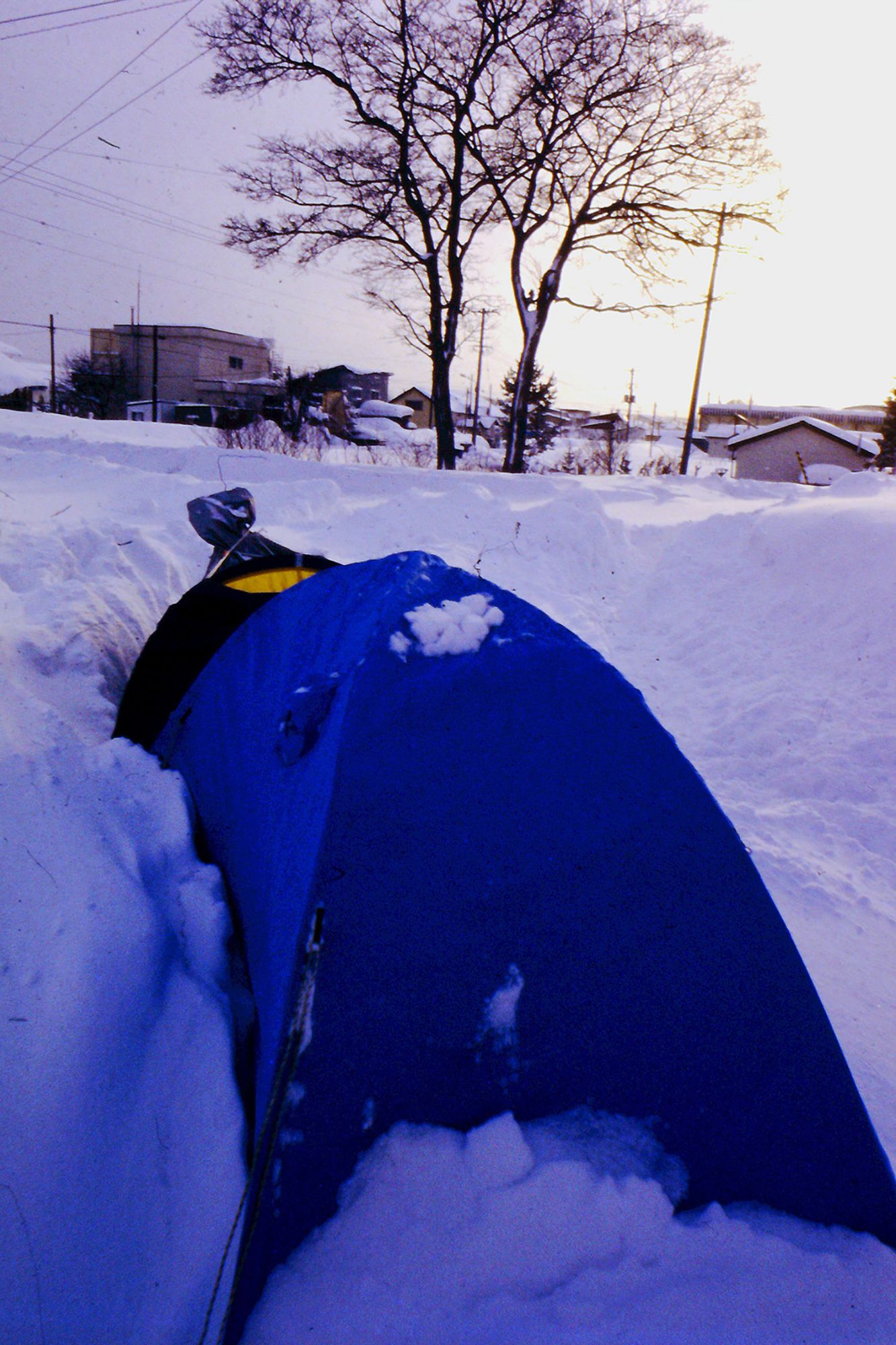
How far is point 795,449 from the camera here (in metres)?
37.2

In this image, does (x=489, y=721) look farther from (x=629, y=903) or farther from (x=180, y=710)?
(x=180, y=710)

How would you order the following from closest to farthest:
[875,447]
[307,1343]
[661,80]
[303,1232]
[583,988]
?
[307,1343], [303,1232], [583,988], [661,80], [875,447]

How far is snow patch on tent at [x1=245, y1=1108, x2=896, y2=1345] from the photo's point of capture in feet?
4.64

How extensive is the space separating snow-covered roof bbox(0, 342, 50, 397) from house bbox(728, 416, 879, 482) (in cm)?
3457

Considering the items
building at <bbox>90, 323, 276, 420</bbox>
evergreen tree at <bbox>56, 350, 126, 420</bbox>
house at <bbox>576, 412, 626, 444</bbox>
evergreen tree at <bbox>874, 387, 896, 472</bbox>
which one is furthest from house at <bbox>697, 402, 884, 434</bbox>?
evergreen tree at <bbox>56, 350, 126, 420</bbox>

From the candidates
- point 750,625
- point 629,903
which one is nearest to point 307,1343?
point 629,903

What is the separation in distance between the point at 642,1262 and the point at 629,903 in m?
0.72

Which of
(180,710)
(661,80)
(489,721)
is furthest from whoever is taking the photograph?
(661,80)

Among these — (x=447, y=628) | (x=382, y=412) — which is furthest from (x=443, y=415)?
(x=382, y=412)

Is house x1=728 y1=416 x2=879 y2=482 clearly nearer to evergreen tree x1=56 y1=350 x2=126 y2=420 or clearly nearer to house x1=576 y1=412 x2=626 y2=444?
house x1=576 y1=412 x2=626 y2=444

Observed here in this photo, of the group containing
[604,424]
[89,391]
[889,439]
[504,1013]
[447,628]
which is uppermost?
[604,424]

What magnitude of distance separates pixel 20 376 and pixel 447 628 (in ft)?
139

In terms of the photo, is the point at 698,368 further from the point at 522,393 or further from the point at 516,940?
the point at 516,940

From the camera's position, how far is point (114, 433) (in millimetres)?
15016
